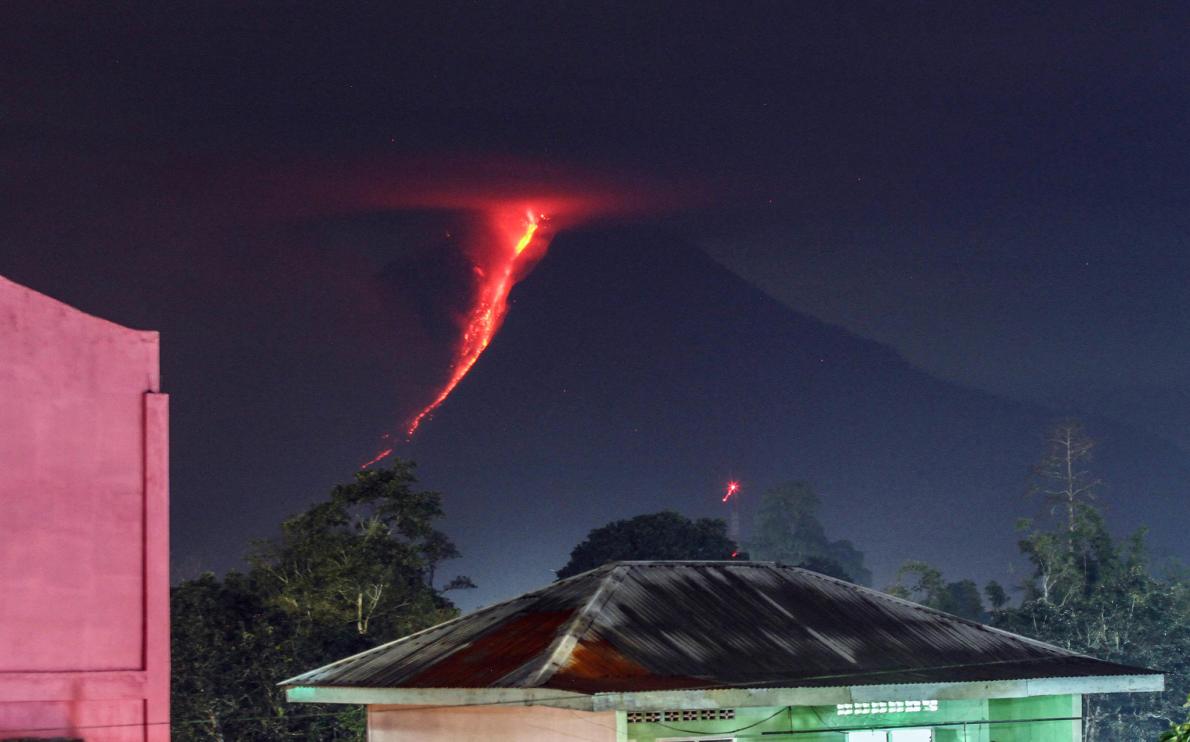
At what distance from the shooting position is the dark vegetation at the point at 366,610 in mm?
35031

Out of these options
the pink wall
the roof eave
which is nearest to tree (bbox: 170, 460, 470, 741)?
the roof eave

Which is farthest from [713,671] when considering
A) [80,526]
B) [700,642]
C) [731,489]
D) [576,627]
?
[731,489]

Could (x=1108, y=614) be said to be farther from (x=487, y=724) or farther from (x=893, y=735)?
(x=487, y=724)

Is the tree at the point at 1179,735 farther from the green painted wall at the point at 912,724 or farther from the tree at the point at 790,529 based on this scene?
the tree at the point at 790,529

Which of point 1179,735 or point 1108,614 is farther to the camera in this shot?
point 1108,614

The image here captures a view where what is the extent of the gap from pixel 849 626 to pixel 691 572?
7.70 feet

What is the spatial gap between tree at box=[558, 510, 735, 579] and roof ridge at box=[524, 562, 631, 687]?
114 feet

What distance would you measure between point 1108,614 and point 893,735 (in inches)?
1078

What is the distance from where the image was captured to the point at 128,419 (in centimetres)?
1914

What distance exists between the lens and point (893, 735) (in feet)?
73.7

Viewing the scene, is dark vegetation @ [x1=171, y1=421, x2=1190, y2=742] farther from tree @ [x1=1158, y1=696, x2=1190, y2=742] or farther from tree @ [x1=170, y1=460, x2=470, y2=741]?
tree @ [x1=1158, y1=696, x2=1190, y2=742]

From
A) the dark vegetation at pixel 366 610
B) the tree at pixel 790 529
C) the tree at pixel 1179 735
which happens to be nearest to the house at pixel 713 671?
the tree at pixel 1179 735

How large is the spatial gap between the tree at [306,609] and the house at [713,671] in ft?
36.1

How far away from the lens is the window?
2217 cm
